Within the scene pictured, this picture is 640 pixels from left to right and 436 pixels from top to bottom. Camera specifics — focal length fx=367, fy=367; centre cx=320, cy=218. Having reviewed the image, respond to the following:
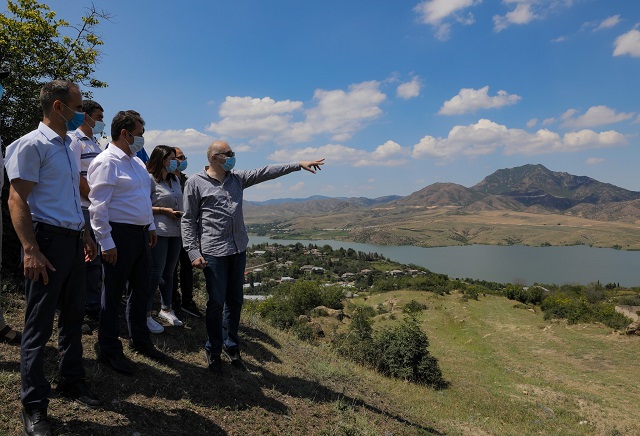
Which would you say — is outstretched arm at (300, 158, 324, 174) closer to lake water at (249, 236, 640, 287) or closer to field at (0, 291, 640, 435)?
field at (0, 291, 640, 435)

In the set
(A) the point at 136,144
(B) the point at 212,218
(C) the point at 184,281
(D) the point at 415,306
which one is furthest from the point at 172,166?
(D) the point at 415,306

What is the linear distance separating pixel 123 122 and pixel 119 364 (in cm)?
214

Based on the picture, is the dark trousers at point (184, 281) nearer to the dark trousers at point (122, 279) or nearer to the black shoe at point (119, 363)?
the dark trousers at point (122, 279)

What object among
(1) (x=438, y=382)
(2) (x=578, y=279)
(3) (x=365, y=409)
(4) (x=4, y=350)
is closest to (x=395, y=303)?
(1) (x=438, y=382)

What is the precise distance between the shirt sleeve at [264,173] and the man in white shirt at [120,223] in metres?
0.97

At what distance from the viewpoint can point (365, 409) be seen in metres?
4.15

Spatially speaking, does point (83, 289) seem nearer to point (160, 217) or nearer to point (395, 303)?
point (160, 217)

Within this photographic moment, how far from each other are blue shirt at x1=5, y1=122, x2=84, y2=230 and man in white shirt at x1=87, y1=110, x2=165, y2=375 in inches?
17.7

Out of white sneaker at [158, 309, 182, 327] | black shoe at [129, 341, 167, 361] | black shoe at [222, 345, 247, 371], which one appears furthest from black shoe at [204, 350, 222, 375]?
white sneaker at [158, 309, 182, 327]

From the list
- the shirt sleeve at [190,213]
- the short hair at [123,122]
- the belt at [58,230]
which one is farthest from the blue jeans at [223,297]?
the short hair at [123,122]

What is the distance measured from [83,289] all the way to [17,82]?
7.01 m

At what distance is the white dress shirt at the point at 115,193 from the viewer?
2.92m

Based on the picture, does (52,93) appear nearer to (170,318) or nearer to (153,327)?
(153,327)

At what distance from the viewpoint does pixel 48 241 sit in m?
2.35
